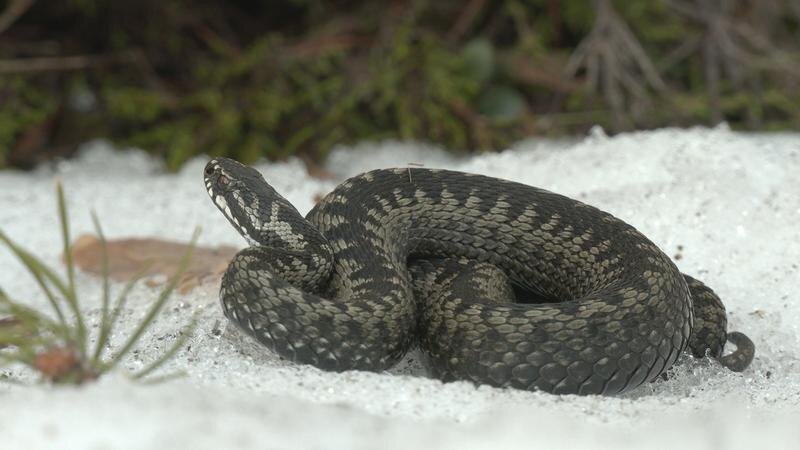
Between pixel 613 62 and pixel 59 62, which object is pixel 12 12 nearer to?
pixel 59 62

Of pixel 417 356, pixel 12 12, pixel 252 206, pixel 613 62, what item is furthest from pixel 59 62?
pixel 417 356

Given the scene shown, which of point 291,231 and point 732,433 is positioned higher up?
point 291,231

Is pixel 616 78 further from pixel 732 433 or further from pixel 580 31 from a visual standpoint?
pixel 732 433

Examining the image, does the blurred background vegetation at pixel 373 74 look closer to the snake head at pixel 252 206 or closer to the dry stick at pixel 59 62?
the dry stick at pixel 59 62

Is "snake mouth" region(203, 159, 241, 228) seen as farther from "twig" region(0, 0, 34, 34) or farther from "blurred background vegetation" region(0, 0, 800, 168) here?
"twig" region(0, 0, 34, 34)

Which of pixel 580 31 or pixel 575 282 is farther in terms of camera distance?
pixel 580 31

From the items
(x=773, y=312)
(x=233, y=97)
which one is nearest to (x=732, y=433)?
(x=773, y=312)

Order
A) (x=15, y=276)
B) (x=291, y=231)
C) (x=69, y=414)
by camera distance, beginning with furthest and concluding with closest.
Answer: (x=15, y=276) < (x=291, y=231) < (x=69, y=414)
